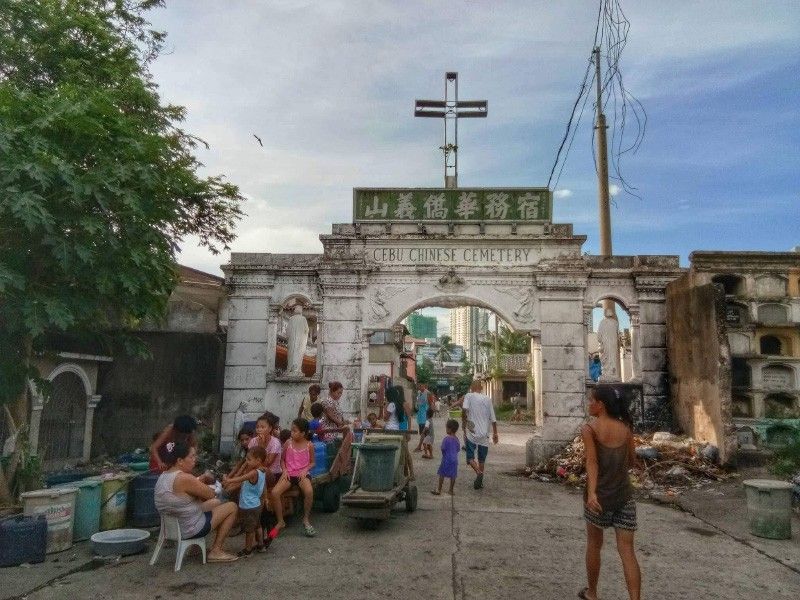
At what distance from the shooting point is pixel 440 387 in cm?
5922

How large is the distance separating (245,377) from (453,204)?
19.9 feet

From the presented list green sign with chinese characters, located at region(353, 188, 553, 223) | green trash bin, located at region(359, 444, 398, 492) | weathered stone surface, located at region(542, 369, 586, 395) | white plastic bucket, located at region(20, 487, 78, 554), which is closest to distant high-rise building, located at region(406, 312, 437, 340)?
green sign with chinese characters, located at region(353, 188, 553, 223)

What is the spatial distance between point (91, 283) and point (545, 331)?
8.58 m

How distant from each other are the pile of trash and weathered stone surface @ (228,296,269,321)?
6589 millimetres

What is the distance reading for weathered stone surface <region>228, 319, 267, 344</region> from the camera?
481 inches

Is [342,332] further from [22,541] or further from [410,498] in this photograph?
[22,541]

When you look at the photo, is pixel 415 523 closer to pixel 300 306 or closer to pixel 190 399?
pixel 300 306

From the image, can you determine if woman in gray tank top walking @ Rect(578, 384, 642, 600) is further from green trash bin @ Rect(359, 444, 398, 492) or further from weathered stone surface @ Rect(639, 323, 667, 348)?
weathered stone surface @ Rect(639, 323, 667, 348)

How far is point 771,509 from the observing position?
21.3 feet

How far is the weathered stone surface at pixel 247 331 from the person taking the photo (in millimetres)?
12219

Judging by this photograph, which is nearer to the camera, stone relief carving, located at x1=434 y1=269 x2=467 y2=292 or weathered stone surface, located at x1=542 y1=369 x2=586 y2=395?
weathered stone surface, located at x1=542 y1=369 x2=586 y2=395

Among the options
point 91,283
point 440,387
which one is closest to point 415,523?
point 91,283

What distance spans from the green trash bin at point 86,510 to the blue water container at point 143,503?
464mm

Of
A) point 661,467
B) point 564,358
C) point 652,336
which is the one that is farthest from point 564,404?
point 652,336
